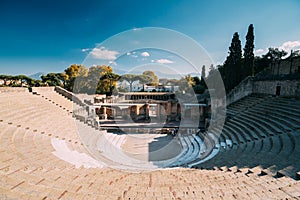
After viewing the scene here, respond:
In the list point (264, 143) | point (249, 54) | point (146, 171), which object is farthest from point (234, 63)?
point (146, 171)

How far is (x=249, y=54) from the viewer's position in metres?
17.9

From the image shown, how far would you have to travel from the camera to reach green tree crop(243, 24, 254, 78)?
58.3 feet

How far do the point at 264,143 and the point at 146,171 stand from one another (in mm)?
5462

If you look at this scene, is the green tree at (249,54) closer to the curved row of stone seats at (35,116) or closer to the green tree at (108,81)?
the curved row of stone seats at (35,116)

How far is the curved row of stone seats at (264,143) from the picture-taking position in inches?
189

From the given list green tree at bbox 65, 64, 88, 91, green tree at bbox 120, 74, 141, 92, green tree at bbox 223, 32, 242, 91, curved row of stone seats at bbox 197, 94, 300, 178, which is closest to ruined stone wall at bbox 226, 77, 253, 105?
green tree at bbox 223, 32, 242, 91

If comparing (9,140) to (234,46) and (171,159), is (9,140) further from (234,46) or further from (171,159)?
(234,46)

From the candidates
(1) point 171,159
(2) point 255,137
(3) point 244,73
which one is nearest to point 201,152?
(1) point 171,159

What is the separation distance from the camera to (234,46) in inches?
749

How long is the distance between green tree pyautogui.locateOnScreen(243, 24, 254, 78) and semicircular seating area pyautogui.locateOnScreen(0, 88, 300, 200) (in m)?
6.43

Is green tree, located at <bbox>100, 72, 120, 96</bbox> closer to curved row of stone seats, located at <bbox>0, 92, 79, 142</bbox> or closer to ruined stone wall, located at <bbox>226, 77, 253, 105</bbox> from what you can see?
curved row of stone seats, located at <bbox>0, 92, 79, 142</bbox>

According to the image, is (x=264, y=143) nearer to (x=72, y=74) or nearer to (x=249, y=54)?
(x=249, y=54)

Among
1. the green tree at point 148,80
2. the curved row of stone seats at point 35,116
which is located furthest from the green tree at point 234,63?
the green tree at point 148,80

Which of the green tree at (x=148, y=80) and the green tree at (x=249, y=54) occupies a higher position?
the green tree at (x=249, y=54)
